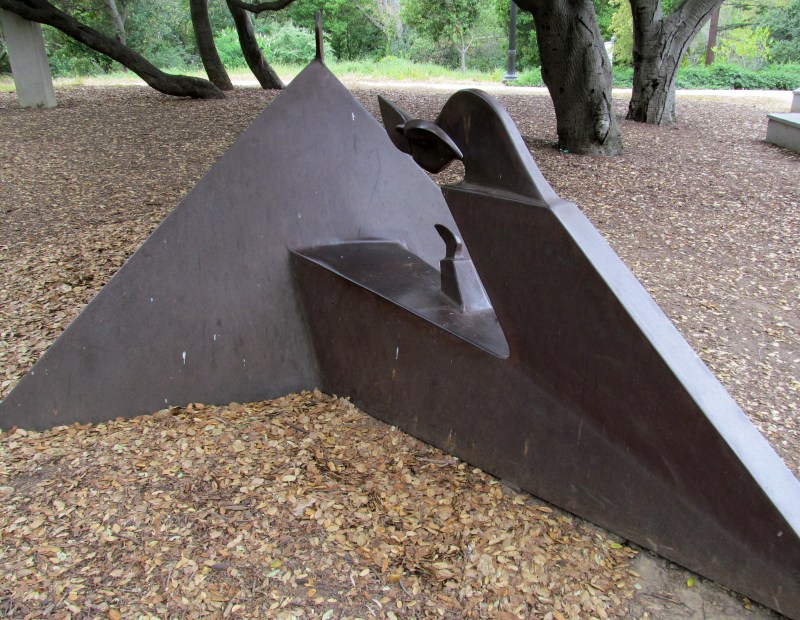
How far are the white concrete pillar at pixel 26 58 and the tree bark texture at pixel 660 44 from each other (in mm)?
7712

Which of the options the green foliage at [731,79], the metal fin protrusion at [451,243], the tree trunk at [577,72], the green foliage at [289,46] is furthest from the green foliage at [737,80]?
the metal fin protrusion at [451,243]

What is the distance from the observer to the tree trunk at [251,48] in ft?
36.5

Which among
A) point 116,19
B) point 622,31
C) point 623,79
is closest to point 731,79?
point 623,79

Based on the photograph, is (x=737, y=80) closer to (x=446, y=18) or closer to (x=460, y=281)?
(x=446, y=18)

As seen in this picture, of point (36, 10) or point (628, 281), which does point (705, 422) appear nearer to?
point (628, 281)

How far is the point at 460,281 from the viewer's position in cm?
270

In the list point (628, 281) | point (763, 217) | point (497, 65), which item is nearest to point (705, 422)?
point (628, 281)

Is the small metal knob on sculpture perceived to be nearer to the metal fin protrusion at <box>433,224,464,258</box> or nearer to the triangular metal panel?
the metal fin protrusion at <box>433,224,464,258</box>

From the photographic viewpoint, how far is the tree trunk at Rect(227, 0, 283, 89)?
11125mm

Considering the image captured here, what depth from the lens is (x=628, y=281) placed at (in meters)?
2.10

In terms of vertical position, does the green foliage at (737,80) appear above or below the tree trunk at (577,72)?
below

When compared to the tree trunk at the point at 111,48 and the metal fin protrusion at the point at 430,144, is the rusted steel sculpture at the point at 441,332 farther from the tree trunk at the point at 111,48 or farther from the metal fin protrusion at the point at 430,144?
the tree trunk at the point at 111,48

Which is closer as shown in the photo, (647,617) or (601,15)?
(647,617)

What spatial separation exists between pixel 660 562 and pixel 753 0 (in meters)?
27.4
